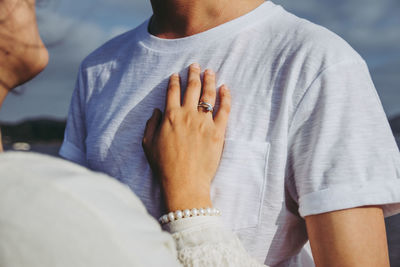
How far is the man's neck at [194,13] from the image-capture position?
93 centimetres

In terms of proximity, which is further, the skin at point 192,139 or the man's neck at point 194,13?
the man's neck at point 194,13

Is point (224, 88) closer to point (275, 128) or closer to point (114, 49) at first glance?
point (275, 128)

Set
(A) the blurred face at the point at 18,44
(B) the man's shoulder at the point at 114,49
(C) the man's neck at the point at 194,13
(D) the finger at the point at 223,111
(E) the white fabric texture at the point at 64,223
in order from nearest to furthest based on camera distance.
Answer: (E) the white fabric texture at the point at 64,223 < (A) the blurred face at the point at 18,44 < (D) the finger at the point at 223,111 < (C) the man's neck at the point at 194,13 < (B) the man's shoulder at the point at 114,49

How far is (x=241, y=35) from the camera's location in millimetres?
903

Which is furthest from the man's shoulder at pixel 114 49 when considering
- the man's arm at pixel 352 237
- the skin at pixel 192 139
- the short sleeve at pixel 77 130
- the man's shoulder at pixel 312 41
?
the man's arm at pixel 352 237

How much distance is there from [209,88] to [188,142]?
13cm

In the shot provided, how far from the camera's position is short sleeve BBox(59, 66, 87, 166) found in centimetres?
115

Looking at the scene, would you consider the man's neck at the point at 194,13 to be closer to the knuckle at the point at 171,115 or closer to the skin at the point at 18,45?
the knuckle at the point at 171,115

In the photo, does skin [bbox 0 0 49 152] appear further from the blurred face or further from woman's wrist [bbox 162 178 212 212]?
woman's wrist [bbox 162 178 212 212]

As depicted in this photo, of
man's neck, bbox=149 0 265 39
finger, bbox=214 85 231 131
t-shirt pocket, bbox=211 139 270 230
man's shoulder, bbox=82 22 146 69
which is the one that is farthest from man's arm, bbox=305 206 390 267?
man's shoulder, bbox=82 22 146 69

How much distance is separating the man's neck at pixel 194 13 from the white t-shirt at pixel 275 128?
3 cm

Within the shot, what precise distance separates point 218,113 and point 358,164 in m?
0.29

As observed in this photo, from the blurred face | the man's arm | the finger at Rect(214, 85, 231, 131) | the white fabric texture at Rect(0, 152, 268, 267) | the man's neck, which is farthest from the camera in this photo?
the man's neck

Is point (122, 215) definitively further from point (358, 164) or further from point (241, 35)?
point (241, 35)
